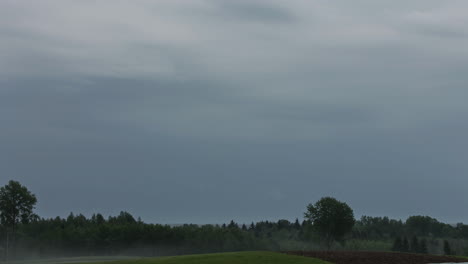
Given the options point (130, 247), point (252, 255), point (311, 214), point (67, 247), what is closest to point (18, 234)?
point (67, 247)

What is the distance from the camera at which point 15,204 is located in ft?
260

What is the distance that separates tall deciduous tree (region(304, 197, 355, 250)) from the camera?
77625 mm

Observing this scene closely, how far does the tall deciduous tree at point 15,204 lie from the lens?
258 feet

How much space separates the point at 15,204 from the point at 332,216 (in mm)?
46548

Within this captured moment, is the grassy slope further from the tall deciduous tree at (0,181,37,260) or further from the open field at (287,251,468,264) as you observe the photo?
the tall deciduous tree at (0,181,37,260)

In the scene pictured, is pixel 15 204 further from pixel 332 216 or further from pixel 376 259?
pixel 376 259

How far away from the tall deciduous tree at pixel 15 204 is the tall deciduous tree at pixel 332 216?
1648 inches

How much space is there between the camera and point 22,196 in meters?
79.4

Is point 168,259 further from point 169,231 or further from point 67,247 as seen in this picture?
point 67,247

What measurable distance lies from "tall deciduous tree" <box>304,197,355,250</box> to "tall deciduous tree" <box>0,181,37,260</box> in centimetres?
4186

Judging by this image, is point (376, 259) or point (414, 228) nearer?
point (376, 259)

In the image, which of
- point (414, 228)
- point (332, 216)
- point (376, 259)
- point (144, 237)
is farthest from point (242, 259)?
point (414, 228)

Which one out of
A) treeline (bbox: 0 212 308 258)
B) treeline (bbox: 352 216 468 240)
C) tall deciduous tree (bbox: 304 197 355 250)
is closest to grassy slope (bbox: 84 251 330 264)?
tall deciduous tree (bbox: 304 197 355 250)

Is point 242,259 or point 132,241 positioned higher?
point 132,241
